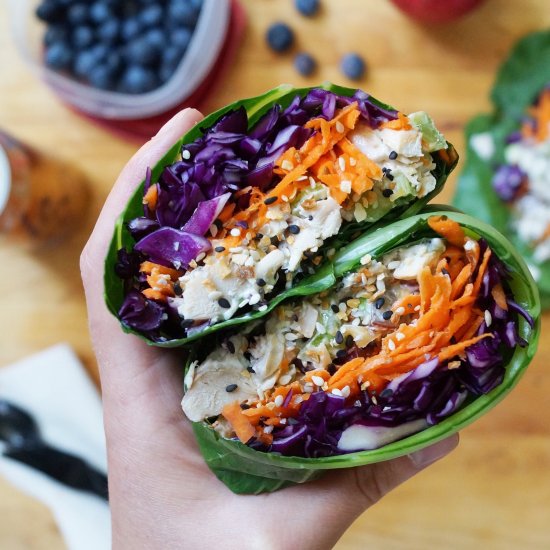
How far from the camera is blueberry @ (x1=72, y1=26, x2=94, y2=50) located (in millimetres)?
1632

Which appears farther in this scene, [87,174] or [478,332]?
[87,174]

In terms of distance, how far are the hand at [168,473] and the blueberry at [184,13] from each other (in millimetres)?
563

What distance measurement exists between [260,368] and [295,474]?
22 centimetres

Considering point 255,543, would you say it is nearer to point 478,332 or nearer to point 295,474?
point 295,474

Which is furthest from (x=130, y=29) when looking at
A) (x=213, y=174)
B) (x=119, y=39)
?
(x=213, y=174)

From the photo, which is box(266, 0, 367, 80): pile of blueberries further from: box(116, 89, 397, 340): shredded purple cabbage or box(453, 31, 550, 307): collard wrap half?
box(116, 89, 397, 340): shredded purple cabbage

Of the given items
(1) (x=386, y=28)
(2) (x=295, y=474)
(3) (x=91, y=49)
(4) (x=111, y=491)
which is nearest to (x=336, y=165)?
(2) (x=295, y=474)

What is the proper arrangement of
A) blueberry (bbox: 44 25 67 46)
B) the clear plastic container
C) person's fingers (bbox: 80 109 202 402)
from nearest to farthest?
person's fingers (bbox: 80 109 202 402) < the clear plastic container < blueberry (bbox: 44 25 67 46)

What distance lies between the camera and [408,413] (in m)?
0.93

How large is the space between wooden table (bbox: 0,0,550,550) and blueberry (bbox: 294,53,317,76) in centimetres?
2

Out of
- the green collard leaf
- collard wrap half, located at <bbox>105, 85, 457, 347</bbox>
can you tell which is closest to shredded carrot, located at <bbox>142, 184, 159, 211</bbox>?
collard wrap half, located at <bbox>105, 85, 457, 347</bbox>

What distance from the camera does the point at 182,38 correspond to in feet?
5.26

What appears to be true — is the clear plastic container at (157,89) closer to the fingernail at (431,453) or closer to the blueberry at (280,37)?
the blueberry at (280,37)

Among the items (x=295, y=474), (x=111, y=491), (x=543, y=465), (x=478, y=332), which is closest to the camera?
(x=478, y=332)
